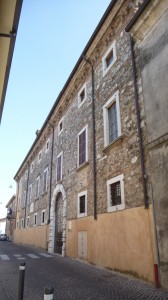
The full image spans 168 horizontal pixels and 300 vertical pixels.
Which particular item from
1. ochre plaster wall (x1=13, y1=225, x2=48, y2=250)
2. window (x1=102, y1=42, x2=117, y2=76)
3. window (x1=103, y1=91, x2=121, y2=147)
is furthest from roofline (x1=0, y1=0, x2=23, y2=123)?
ochre plaster wall (x1=13, y1=225, x2=48, y2=250)

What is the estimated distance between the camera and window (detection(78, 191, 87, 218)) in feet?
35.1

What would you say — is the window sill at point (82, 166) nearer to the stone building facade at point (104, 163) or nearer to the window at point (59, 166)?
the stone building facade at point (104, 163)

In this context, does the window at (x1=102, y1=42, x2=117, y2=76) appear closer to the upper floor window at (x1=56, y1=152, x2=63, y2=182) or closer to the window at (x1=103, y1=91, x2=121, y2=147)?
the window at (x1=103, y1=91, x2=121, y2=147)

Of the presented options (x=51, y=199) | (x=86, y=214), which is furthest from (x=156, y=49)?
(x=51, y=199)

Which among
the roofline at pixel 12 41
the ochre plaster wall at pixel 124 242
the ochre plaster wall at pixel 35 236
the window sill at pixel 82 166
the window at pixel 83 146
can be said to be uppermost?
the window at pixel 83 146

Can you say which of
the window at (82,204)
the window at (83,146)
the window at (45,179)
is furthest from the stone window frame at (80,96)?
the window at (45,179)

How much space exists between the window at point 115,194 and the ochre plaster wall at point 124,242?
0.78 feet

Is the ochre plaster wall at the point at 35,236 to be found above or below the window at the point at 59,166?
below

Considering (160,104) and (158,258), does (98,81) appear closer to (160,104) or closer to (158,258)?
(160,104)

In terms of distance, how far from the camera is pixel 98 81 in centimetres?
1118

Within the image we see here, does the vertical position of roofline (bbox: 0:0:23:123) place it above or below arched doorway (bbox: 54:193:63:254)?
above

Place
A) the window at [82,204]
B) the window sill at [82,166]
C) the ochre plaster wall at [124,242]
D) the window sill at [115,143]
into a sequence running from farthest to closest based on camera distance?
the window sill at [82,166], the window at [82,204], the window sill at [115,143], the ochre plaster wall at [124,242]

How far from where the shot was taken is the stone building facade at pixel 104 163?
7.07 metres

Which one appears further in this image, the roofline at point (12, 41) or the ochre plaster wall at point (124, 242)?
the ochre plaster wall at point (124, 242)
